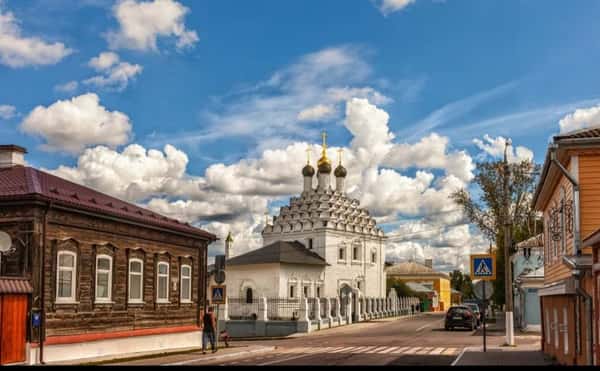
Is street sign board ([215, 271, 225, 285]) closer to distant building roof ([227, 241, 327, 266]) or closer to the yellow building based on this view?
distant building roof ([227, 241, 327, 266])

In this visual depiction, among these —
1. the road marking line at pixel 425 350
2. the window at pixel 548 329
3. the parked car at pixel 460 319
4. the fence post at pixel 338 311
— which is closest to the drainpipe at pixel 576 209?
the window at pixel 548 329

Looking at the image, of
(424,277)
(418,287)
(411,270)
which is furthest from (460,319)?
(411,270)

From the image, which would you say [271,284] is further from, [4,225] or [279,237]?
[4,225]

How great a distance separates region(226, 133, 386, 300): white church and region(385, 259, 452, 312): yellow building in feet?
124

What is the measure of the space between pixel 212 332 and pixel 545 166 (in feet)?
41.4

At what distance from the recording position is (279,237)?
79000 mm

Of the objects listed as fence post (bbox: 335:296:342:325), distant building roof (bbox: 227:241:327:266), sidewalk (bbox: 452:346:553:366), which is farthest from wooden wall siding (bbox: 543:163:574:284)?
distant building roof (bbox: 227:241:327:266)

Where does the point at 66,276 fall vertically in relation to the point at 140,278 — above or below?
above

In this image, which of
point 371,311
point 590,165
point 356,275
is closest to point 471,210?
point 371,311

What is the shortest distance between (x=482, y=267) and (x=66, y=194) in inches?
493

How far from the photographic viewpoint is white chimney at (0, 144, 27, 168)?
78.3 ft

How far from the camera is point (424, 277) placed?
399 feet

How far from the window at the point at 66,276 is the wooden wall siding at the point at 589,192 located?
46.0 feet

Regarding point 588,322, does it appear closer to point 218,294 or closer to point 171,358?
point 171,358
